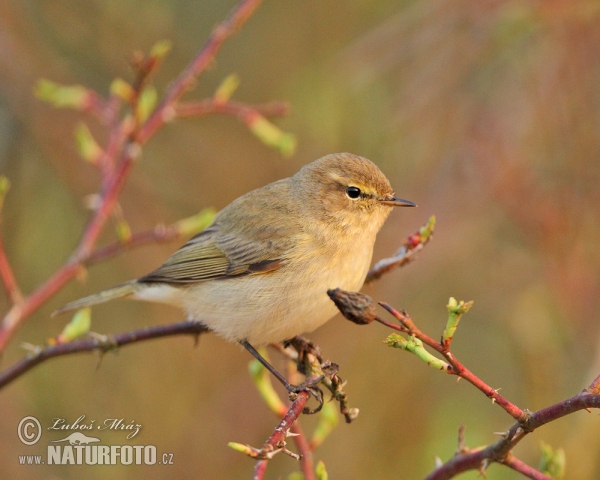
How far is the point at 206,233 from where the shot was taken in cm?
484

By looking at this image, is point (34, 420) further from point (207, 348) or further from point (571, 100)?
point (571, 100)

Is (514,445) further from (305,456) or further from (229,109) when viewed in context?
(229,109)

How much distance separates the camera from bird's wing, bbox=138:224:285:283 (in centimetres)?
424

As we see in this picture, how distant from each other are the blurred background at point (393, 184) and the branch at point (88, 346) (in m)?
1.80

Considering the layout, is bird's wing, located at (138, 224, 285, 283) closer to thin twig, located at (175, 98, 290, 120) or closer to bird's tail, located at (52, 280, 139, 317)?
bird's tail, located at (52, 280, 139, 317)

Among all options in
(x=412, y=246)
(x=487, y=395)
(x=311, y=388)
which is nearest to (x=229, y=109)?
(x=412, y=246)

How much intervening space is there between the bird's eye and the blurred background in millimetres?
1004

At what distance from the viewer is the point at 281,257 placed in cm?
416

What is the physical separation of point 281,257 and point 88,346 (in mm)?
1302

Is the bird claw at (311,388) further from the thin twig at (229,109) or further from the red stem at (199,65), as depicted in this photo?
the red stem at (199,65)

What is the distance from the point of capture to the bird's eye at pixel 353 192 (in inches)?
172

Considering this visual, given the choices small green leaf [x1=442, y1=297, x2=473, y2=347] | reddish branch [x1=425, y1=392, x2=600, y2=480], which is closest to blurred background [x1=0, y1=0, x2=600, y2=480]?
reddish branch [x1=425, y1=392, x2=600, y2=480]

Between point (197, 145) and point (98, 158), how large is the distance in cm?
270

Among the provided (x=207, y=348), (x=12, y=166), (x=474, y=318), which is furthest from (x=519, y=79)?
(x=12, y=166)
